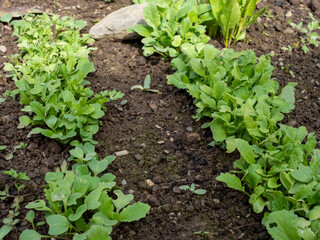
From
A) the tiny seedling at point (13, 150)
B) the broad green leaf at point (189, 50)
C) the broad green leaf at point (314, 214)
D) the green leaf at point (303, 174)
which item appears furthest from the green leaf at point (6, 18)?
the broad green leaf at point (314, 214)

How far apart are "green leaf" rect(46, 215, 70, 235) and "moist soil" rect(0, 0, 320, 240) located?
0.33m

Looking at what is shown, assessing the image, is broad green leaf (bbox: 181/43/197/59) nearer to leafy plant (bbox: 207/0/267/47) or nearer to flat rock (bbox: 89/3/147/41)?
leafy plant (bbox: 207/0/267/47)

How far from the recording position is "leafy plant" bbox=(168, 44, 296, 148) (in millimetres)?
2771

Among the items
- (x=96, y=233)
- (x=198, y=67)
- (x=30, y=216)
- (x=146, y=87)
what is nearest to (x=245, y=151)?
(x=198, y=67)

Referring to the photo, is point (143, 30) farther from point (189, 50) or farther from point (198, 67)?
point (198, 67)

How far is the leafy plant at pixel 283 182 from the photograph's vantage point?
2.03 m

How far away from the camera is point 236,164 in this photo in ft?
8.57

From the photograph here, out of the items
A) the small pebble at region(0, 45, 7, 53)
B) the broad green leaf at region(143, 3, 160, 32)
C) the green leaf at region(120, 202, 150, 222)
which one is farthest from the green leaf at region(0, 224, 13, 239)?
the broad green leaf at region(143, 3, 160, 32)

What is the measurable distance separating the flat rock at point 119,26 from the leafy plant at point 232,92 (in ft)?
2.59

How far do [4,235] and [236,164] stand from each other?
155 centimetres

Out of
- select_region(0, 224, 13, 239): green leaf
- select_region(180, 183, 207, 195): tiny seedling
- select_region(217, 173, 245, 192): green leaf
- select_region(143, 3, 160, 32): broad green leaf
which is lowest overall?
select_region(0, 224, 13, 239): green leaf

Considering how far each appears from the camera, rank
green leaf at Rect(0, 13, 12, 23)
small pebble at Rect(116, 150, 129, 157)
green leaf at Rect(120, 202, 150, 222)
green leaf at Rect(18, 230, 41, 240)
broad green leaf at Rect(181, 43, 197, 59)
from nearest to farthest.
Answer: green leaf at Rect(18, 230, 41, 240) → green leaf at Rect(120, 202, 150, 222) → small pebble at Rect(116, 150, 129, 157) → broad green leaf at Rect(181, 43, 197, 59) → green leaf at Rect(0, 13, 12, 23)

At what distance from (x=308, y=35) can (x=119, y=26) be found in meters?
2.05

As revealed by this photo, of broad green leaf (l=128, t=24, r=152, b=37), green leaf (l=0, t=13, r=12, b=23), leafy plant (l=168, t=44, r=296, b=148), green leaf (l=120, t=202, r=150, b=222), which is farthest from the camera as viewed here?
green leaf (l=0, t=13, r=12, b=23)
